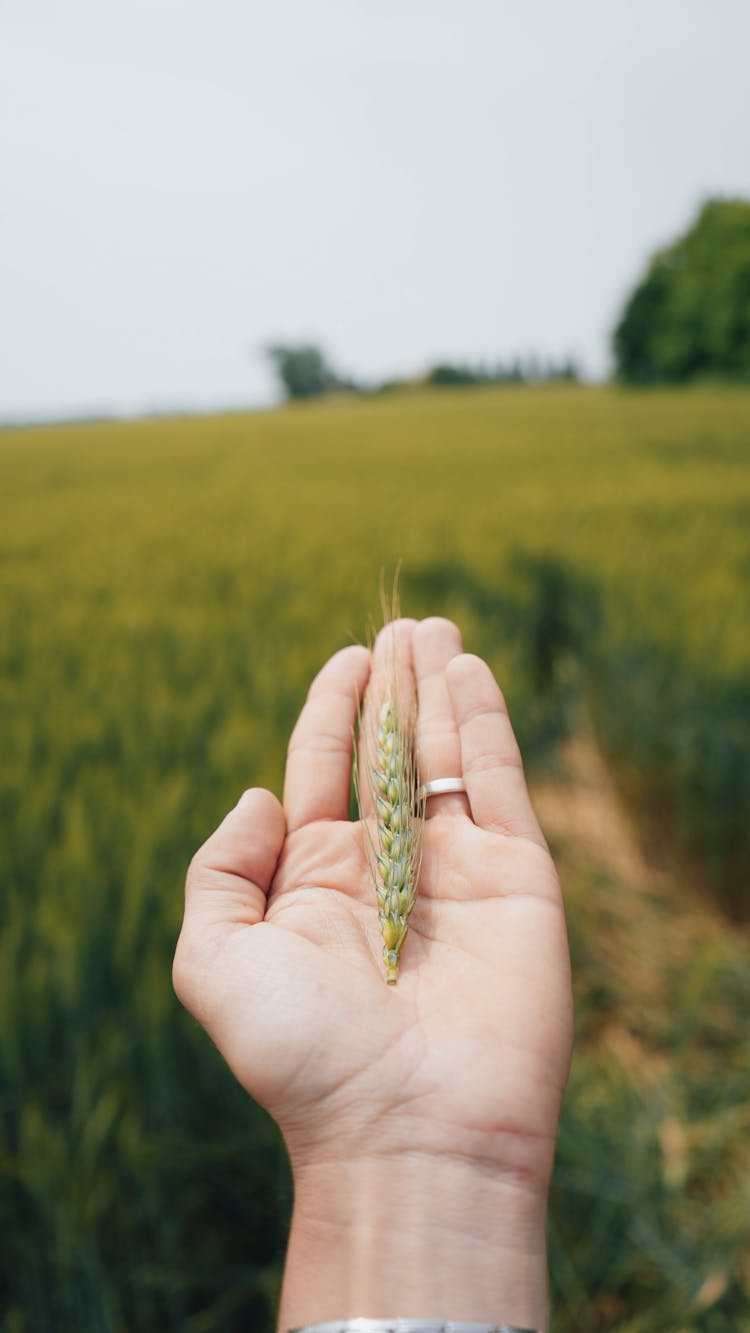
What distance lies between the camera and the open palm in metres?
0.73

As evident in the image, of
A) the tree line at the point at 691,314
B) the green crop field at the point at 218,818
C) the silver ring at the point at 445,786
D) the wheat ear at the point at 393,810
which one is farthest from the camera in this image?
the tree line at the point at 691,314

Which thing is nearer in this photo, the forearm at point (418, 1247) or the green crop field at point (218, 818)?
the forearm at point (418, 1247)

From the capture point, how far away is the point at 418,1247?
2.21 ft

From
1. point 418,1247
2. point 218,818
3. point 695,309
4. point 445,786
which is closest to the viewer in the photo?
point 418,1247

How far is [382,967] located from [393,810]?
139 millimetres

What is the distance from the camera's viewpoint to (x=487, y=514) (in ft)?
13.7

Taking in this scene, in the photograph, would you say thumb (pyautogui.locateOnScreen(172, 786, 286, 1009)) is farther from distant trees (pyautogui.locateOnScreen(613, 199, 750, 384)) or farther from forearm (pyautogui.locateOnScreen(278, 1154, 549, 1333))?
distant trees (pyautogui.locateOnScreen(613, 199, 750, 384))

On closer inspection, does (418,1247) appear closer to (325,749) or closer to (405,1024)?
(405,1024)

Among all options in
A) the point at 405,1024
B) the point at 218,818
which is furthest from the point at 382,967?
the point at 218,818

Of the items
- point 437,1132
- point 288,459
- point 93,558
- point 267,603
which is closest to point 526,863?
point 437,1132

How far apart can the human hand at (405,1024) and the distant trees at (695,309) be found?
2886 cm

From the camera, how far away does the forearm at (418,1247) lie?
2.19 feet

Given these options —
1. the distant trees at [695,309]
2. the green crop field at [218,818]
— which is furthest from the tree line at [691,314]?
the green crop field at [218,818]

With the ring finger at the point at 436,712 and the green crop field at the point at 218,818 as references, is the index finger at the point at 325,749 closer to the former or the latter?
the ring finger at the point at 436,712
